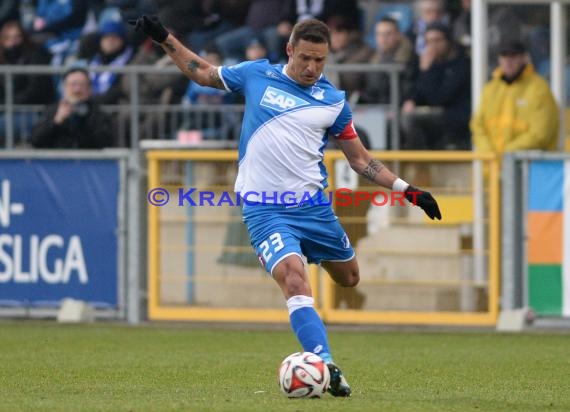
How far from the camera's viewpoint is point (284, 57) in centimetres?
1797

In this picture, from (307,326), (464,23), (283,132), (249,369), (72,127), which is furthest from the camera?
(464,23)

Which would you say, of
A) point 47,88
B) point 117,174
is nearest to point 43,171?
point 117,174

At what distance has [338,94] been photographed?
9023 mm

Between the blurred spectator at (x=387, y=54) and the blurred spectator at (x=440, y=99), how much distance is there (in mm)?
304

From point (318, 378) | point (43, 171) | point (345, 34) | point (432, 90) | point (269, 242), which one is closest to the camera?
point (318, 378)

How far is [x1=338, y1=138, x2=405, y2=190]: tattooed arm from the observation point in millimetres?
9109

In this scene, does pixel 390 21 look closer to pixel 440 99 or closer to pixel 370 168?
pixel 440 99

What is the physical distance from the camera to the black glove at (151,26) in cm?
880

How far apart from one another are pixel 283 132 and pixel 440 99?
26.3 ft

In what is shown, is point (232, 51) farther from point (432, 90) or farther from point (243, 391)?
point (243, 391)

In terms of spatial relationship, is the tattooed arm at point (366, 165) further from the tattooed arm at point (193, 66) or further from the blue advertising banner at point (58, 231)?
the blue advertising banner at point (58, 231)

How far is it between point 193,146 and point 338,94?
6502mm

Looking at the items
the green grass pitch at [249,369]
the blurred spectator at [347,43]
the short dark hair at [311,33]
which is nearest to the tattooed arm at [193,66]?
the short dark hair at [311,33]

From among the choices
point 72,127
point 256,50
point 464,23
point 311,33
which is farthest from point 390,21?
point 311,33
